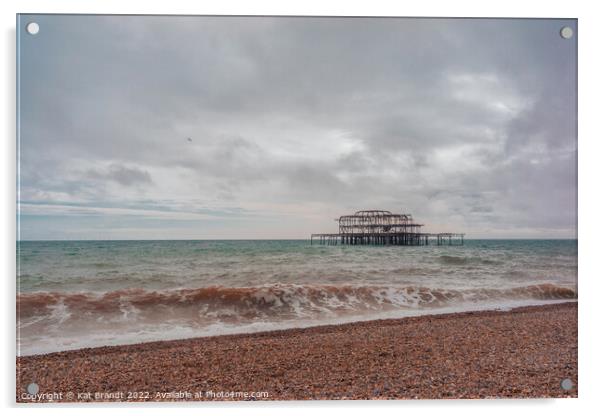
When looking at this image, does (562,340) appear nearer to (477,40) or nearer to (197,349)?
(477,40)

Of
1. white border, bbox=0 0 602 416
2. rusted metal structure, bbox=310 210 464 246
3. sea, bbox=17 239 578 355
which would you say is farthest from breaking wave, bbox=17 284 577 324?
rusted metal structure, bbox=310 210 464 246

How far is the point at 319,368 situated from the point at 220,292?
2.05m

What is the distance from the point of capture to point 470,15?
2523 mm

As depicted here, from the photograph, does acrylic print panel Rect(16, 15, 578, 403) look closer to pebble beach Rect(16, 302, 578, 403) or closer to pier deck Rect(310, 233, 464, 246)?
pebble beach Rect(16, 302, 578, 403)

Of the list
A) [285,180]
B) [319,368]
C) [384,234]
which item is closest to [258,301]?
[285,180]

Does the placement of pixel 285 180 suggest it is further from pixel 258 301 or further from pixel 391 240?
pixel 391 240

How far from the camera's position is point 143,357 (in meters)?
2.56

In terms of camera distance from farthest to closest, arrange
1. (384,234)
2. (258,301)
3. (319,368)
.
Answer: (384,234) < (258,301) < (319,368)

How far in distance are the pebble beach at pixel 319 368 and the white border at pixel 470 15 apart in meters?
0.10

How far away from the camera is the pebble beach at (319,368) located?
227 centimetres

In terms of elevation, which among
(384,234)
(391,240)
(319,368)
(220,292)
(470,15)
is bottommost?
(319,368)

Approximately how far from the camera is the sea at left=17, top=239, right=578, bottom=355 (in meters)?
2.79

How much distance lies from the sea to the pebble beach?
0.29m
